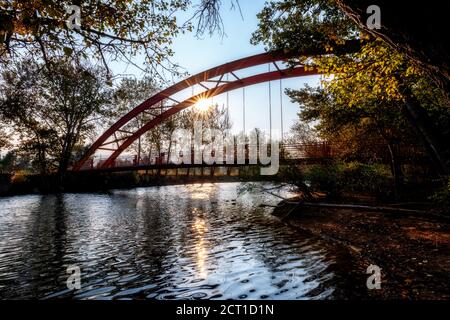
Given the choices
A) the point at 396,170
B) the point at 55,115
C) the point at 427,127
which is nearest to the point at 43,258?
the point at 427,127

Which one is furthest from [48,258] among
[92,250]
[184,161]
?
[184,161]

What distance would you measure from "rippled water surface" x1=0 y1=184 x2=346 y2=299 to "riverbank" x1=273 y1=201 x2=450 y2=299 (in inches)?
25.3

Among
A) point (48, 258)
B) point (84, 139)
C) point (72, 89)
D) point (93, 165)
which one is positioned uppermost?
point (72, 89)

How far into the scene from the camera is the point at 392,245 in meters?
6.51

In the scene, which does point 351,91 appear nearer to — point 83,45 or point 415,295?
point 415,295

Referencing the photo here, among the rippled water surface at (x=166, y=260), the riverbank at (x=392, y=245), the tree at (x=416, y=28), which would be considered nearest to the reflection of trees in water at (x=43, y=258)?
the rippled water surface at (x=166, y=260)

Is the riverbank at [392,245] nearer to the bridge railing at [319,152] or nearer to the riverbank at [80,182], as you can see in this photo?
the bridge railing at [319,152]

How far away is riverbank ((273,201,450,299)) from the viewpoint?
422 centimetres

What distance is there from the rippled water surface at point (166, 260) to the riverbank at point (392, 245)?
2.11ft

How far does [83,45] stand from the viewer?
16.3 ft

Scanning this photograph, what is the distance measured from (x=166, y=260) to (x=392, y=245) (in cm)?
519

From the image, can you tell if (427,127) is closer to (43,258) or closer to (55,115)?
(43,258)

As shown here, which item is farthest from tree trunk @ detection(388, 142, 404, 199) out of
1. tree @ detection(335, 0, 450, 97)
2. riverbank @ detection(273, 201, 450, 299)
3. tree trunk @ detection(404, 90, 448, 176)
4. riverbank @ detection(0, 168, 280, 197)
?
tree @ detection(335, 0, 450, 97)
